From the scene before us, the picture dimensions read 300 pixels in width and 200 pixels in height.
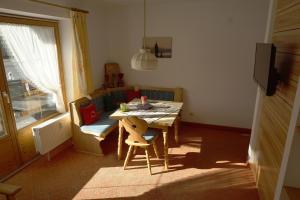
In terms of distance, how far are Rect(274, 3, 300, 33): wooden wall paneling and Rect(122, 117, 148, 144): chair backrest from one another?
5.97 ft

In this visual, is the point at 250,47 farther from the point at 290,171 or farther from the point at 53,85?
the point at 53,85

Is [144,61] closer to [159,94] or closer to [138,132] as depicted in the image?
[138,132]

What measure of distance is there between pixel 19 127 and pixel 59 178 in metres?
1.00

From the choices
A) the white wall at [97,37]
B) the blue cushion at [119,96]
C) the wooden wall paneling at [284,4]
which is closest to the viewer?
the wooden wall paneling at [284,4]

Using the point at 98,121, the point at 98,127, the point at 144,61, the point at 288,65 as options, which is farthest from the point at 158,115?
the point at 288,65

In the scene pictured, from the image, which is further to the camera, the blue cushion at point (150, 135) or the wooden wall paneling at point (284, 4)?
the blue cushion at point (150, 135)

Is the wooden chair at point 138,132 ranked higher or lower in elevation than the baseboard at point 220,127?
higher

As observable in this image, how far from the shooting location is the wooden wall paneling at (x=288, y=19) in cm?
174

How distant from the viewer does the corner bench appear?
3.26 m

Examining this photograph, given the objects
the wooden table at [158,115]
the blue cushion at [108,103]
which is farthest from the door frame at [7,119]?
the blue cushion at [108,103]

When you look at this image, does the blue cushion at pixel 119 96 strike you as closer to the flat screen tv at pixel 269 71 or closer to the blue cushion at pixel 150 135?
the blue cushion at pixel 150 135

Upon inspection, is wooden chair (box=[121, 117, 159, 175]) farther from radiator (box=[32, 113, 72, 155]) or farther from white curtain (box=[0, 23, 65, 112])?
white curtain (box=[0, 23, 65, 112])

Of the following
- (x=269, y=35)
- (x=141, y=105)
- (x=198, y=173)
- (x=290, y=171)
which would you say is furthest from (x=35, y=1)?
(x=290, y=171)

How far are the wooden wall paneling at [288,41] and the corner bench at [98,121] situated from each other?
2.19m
